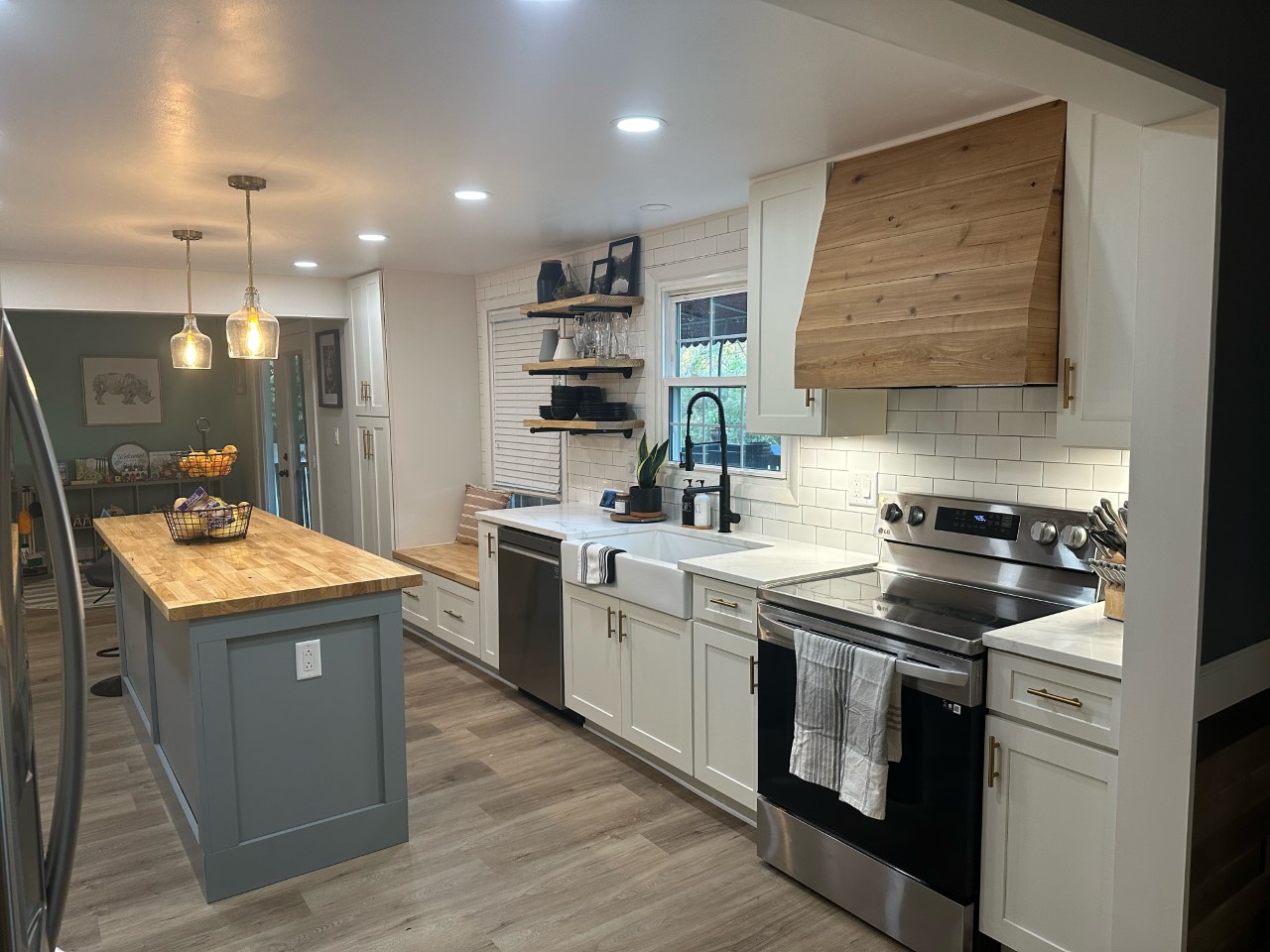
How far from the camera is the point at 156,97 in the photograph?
2.41m

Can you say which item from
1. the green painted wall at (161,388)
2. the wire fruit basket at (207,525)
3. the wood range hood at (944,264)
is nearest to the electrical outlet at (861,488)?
the wood range hood at (944,264)

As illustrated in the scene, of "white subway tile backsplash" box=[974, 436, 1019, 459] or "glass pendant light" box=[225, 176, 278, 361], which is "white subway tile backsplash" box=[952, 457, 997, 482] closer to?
"white subway tile backsplash" box=[974, 436, 1019, 459]

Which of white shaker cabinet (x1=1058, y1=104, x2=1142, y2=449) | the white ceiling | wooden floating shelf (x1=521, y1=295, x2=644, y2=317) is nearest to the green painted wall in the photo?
wooden floating shelf (x1=521, y1=295, x2=644, y2=317)

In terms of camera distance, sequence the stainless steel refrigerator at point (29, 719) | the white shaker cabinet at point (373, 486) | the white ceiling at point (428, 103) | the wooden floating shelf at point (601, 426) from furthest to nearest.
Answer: the white shaker cabinet at point (373, 486)
the wooden floating shelf at point (601, 426)
the white ceiling at point (428, 103)
the stainless steel refrigerator at point (29, 719)

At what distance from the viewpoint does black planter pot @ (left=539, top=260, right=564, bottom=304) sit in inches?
187

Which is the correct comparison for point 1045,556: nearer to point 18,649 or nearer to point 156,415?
point 18,649

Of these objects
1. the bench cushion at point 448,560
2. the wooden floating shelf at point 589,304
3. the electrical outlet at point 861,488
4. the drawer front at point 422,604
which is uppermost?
Result: the wooden floating shelf at point 589,304

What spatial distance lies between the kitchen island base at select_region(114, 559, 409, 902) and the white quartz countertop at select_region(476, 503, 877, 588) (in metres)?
1.12

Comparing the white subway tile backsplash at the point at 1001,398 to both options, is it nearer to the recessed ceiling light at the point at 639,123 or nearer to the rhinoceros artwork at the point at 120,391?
the recessed ceiling light at the point at 639,123

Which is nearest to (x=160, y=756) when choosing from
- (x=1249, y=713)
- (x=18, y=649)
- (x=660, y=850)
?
(x=660, y=850)

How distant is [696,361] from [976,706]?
2.35 metres

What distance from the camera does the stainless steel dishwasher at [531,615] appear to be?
163 inches

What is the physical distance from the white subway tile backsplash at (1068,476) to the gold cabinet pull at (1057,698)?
775mm

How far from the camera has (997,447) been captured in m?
2.89
